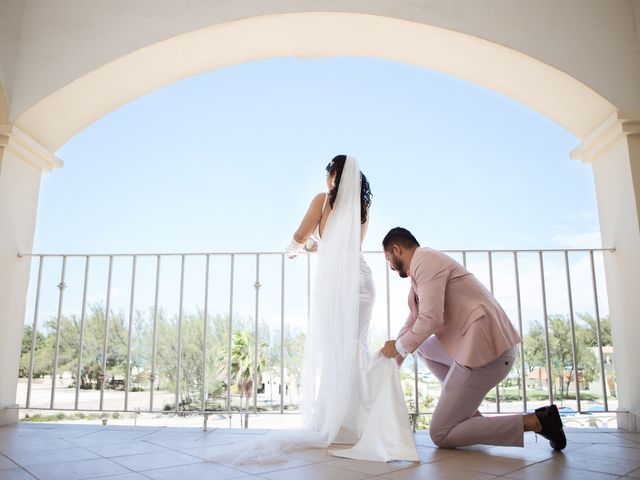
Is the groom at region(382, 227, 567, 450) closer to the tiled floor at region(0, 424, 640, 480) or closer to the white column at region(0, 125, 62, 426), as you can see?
the tiled floor at region(0, 424, 640, 480)

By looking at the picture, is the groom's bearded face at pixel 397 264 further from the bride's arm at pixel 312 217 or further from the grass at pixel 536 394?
the grass at pixel 536 394

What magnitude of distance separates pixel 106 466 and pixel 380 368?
119cm

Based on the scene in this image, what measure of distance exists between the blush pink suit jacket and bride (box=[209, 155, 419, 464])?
0.79ft

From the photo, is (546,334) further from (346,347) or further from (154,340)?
(154,340)

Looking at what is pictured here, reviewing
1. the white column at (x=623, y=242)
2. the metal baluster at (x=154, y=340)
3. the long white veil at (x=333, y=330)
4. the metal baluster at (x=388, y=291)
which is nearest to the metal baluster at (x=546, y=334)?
the white column at (x=623, y=242)

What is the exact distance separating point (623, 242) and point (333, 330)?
188cm

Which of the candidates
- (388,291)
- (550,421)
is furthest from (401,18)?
(550,421)

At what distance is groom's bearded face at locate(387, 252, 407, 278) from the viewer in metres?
2.39

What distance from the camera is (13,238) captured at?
316cm

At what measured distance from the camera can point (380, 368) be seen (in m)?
2.23

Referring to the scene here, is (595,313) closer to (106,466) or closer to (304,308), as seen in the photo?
(304,308)

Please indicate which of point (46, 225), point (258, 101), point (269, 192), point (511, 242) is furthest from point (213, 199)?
point (511, 242)

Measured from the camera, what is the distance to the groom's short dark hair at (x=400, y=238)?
7.77 ft

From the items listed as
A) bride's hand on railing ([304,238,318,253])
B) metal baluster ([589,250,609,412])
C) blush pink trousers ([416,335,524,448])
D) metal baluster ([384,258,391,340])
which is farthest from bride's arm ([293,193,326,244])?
metal baluster ([589,250,609,412])
